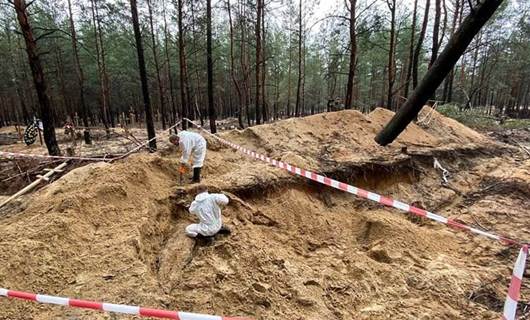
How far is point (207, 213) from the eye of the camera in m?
4.00

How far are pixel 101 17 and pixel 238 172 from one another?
19.2 m

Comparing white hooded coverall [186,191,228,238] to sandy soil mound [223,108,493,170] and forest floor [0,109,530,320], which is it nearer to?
forest floor [0,109,530,320]

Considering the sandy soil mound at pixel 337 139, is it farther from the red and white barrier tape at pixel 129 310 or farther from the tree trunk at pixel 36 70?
the tree trunk at pixel 36 70

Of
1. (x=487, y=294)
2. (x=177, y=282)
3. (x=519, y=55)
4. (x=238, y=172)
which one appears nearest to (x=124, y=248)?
(x=177, y=282)

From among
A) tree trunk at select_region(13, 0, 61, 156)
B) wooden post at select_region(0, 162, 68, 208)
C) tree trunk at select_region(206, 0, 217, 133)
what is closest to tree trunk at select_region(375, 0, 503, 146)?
tree trunk at select_region(206, 0, 217, 133)

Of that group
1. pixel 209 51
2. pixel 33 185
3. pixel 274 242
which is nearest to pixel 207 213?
pixel 274 242

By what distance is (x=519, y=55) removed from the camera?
27125 millimetres

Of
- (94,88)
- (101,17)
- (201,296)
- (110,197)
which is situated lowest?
(201,296)

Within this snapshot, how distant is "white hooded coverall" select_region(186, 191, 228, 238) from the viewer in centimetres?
400

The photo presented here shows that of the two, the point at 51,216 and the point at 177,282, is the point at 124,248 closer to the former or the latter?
the point at 177,282

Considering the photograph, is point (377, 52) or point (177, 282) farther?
point (377, 52)

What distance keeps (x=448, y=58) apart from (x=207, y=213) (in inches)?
240

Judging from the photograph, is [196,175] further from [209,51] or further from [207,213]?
[209,51]

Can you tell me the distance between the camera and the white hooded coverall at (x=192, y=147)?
223 inches
